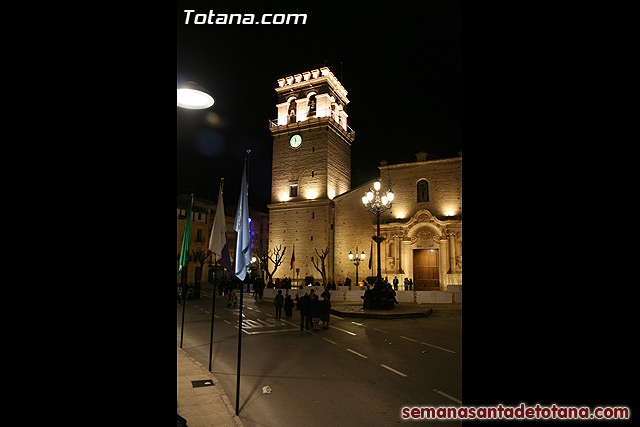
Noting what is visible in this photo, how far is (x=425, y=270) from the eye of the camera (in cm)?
3109

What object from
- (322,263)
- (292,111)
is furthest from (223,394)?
(292,111)

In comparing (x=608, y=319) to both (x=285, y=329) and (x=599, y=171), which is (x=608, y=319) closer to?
(x=599, y=171)

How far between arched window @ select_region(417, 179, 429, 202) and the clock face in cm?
1301

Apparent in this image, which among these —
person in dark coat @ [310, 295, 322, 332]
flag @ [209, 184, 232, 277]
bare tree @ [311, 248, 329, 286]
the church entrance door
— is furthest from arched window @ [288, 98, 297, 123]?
flag @ [209, 184, 232, 277]

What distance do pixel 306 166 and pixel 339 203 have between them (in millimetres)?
5235

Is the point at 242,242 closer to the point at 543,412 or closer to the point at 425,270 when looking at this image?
the point at 543,412

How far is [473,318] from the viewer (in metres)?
1.81

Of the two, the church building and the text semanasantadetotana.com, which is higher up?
the church building

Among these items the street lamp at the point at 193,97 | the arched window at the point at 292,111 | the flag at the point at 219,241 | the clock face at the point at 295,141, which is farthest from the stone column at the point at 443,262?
the street lamp at the point at 193,97

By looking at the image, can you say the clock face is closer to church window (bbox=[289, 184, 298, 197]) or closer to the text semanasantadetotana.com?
church window (bbox=[289, 184, 298, 197])

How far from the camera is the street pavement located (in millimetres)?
6180

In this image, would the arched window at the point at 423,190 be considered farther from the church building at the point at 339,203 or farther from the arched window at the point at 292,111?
the arched window at the point at 292,111
